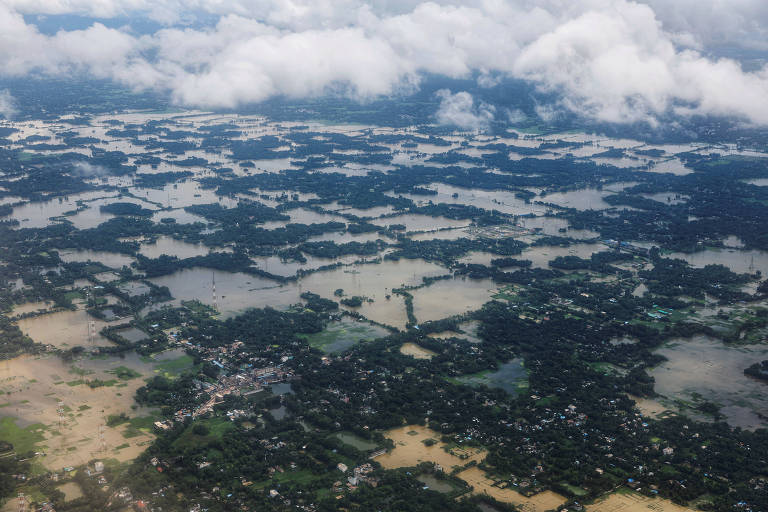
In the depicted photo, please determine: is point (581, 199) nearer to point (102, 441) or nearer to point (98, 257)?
point (98, 257)

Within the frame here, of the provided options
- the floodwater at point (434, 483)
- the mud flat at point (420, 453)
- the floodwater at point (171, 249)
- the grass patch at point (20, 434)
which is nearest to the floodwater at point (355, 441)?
the mud flat at point (420, 453)

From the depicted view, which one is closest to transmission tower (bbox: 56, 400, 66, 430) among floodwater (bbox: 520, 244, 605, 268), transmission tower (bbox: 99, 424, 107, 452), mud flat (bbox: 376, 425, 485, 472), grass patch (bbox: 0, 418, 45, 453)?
grass patch (bbox: 0, 418, 45, 453)

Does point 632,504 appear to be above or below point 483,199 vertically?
below

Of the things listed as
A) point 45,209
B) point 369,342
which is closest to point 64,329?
A: point 369,342

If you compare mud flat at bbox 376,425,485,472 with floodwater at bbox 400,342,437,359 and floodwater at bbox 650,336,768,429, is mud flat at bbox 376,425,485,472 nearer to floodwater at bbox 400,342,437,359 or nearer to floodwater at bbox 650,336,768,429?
floodwater at bbox 400,342,437,359

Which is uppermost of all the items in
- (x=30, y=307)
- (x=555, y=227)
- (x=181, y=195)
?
(x=181, y=195)

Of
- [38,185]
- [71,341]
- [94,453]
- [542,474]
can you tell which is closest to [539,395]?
[542,474]
